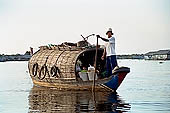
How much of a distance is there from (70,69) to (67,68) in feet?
0.94

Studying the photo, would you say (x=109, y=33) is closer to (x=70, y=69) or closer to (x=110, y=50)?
(x=110, y=50)

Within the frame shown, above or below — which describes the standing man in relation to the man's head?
below

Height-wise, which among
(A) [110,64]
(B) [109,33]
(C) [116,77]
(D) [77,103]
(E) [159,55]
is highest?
(B) [109,33]

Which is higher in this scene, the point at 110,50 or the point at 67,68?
the point at 110,50

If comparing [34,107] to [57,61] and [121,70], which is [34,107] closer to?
[121,70]

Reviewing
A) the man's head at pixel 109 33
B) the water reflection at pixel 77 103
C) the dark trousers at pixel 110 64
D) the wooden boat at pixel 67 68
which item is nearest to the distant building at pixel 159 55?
the wooden boat at pixel 67 68

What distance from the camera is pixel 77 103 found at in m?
18.3

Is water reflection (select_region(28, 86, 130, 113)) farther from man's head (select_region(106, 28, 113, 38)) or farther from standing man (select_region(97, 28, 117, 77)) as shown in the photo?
man's head (select_region(106, 28, 113, 38))

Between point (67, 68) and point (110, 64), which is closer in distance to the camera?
point (110, 64)

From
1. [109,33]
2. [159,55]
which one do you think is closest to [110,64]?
[109,33]

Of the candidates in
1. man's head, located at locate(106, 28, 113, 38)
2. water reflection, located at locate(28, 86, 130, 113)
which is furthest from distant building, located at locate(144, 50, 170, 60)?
water reflection, located at locate(28, 86, 130, 113)

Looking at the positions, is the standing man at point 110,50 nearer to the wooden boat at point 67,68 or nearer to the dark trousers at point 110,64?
the dark trousers at point 110,64

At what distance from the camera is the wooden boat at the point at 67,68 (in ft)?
71.3

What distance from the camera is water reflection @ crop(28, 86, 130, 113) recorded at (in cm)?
1627
